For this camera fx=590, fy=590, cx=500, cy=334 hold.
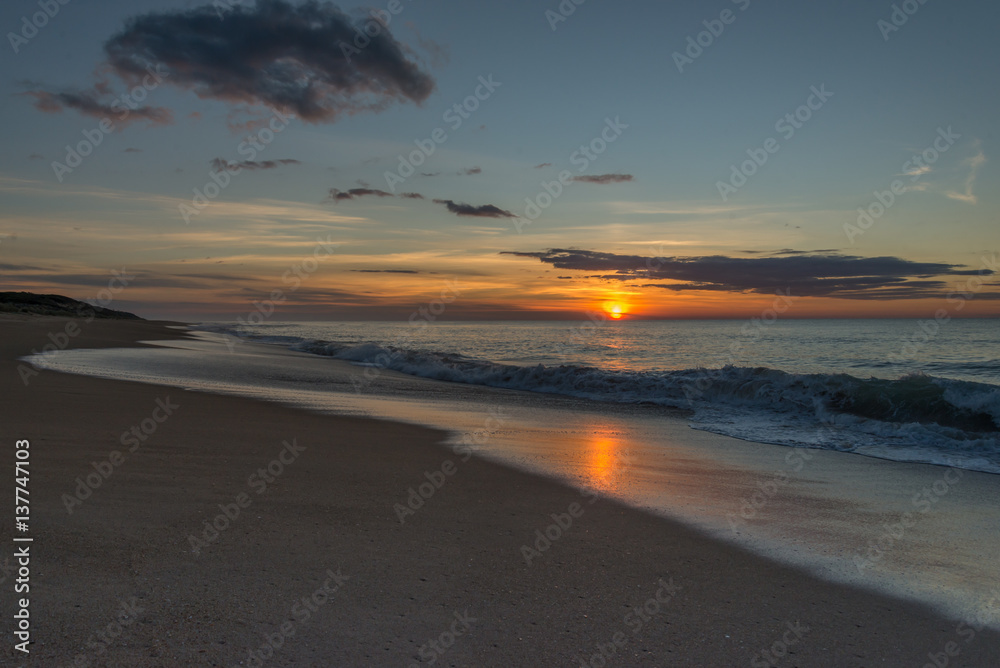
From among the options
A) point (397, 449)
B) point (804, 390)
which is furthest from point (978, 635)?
point (804, 390)

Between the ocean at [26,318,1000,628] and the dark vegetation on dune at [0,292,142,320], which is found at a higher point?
the dark vegetation on dune at [0,292,142,320]

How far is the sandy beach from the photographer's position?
128 inches

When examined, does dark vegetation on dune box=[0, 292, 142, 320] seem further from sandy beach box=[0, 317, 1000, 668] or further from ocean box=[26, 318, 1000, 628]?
sandy beach box=[0, 317, 1000, 668]

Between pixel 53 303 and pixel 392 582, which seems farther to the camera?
pixel 53 303

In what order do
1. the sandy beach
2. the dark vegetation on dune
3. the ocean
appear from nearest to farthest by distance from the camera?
the sandy beach
the ocean
the dark vegetation on dune

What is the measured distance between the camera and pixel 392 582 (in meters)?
4.01

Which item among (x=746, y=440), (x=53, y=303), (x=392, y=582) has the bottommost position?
(x=392, y=582)

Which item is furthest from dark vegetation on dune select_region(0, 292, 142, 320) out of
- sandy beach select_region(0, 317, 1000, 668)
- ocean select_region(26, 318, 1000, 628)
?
sandy beach select_region(0, 317, 1000, 668)

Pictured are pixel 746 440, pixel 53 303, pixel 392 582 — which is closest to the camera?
pixel 392 582

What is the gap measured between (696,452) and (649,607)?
20.3 ft

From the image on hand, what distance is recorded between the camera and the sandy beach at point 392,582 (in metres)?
3.26

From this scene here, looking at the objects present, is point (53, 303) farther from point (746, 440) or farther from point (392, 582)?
point (392, 582)

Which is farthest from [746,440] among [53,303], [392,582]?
[53,303]

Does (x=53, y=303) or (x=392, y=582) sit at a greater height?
(x=53, y=303)
